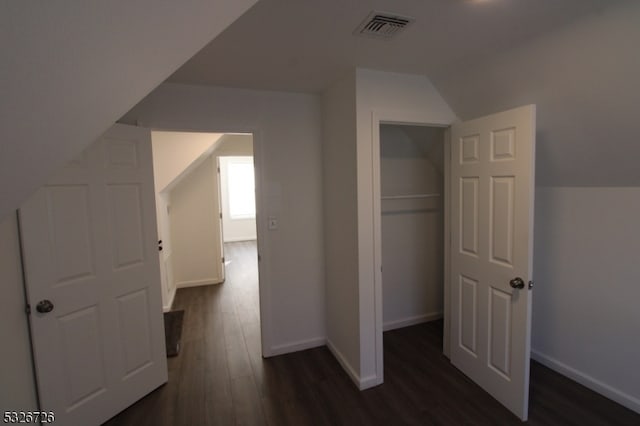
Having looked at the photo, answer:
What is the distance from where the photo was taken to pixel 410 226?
3.27 metres

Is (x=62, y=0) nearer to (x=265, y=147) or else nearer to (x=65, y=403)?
(x=265, y=147)

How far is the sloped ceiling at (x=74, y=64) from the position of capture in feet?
2.22

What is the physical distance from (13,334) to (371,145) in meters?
2.38

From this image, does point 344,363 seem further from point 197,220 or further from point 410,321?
point 197,220

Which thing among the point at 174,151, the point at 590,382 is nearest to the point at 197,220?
the point at 174,151

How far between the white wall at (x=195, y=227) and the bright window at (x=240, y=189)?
405 cm

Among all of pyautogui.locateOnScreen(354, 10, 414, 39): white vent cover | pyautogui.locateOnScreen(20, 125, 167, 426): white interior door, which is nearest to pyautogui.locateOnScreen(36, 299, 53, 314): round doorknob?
pyautogui.locateOnScreen(20, 125, 167, 426): white interior door

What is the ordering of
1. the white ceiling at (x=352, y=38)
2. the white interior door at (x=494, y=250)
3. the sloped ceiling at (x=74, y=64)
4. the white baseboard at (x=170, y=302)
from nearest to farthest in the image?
the sloped ceiling at (x=74, y=64) < the white ceiling at (x=352, y=38) < the white interior door at (x=494, y=250) < the white baseboard at (x=170, y=302)

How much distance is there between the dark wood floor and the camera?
2025mm

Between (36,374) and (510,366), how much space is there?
113 inches

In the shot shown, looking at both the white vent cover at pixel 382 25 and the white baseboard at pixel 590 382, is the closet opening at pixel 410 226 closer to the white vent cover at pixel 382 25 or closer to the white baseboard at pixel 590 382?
the white baseboard at pixel 590 382

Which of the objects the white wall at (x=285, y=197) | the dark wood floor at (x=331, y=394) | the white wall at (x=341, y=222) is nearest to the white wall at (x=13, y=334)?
the dark wood floor at (x=331, y=394)

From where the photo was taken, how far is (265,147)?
2678 mm

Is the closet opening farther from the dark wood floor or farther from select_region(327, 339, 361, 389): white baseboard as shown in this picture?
select_region(327, 339, 361, 389): white baseboard
